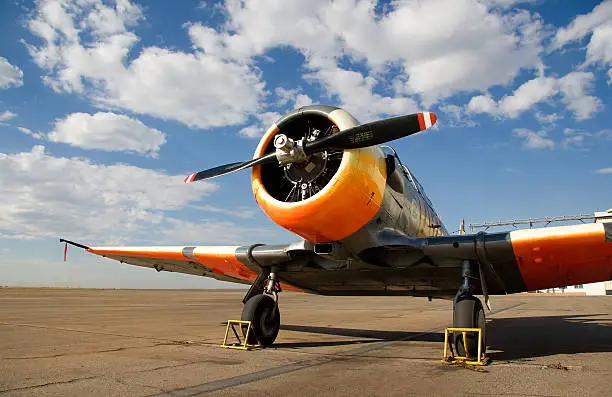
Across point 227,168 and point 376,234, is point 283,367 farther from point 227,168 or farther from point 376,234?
point 227,168

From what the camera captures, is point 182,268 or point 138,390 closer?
point 138,390

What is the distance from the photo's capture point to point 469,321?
21.9ft

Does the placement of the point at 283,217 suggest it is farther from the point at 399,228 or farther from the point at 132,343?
the point at 132,343

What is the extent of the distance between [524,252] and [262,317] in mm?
4669

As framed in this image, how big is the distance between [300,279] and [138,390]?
5.79 m

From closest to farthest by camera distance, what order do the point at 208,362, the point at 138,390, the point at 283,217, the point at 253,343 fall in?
1. the point at 138,390
2. the point at 208,362
3. the point at 283,217
4. the point at 253,343

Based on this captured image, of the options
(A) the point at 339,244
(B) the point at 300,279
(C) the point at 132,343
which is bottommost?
(C) the point at 132,343

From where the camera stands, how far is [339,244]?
7270 millimetres

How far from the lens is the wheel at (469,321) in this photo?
659 cm

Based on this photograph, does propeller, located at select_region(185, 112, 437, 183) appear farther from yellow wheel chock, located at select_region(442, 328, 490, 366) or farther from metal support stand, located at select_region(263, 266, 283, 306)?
metal support stand, located at select_region(263, 266, 283, 306)

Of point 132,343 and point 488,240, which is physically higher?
point 488,240

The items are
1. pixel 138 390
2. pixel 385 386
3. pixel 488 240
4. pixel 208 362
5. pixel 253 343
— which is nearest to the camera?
pixel 138 390

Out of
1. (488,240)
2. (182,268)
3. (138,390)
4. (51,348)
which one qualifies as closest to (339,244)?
(488,240)

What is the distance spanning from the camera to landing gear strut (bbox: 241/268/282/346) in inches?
315
